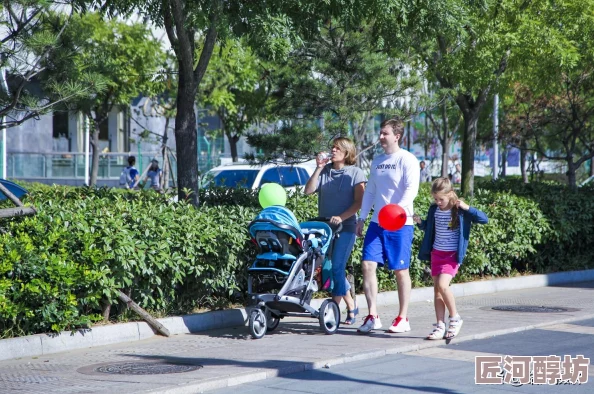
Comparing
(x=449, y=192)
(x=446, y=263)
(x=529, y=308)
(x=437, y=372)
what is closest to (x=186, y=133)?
(x=449, y=192)

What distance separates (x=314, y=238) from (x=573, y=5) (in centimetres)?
807

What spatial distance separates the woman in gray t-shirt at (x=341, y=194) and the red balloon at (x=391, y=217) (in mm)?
739

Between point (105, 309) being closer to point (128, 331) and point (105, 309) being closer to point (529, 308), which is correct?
point (128, 331)

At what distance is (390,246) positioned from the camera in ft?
29.8

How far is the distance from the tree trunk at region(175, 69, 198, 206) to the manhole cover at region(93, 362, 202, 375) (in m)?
3.81

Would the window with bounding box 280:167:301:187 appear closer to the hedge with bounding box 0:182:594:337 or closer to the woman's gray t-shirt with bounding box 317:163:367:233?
the hedge with bounding box 0:182:594:337

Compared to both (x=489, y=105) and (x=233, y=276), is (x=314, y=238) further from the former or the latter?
(x=489, y=105)

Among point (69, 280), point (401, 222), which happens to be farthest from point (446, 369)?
point (69, 280)

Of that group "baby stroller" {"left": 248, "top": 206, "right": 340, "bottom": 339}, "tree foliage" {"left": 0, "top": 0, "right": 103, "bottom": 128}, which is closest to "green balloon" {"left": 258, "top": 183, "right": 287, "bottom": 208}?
"baby stroller" {"left": 248, "top": 206, "right": 340, "bottom": 339}

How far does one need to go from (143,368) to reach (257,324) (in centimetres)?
161

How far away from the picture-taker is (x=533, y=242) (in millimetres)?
13766

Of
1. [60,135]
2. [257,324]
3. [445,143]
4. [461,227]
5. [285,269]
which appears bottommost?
[257,324]

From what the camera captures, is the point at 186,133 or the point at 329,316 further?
the point at 186,133

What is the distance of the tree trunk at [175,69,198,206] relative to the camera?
11273 millimetres
